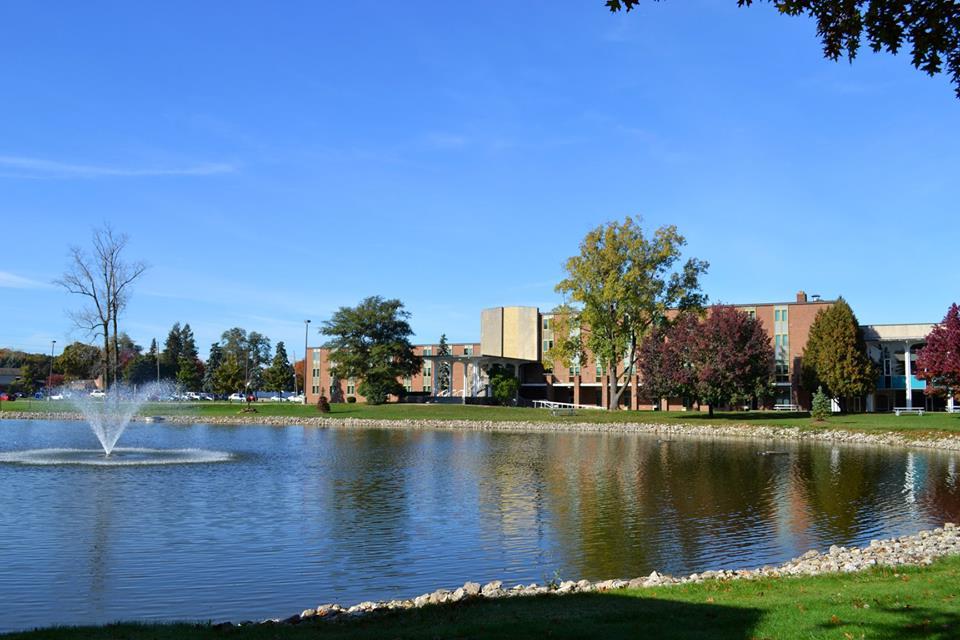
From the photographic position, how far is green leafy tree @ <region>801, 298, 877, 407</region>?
7081cm

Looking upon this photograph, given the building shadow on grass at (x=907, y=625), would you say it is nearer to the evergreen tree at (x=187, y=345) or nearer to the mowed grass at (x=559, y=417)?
the mowed grass at (x=559, y=417)

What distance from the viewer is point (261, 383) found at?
146 m

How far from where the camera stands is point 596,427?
6306 centimetres

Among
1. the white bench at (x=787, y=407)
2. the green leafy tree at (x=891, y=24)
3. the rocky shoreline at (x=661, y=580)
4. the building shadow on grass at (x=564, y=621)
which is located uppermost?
the green leafy tree at (x=891, y=24)

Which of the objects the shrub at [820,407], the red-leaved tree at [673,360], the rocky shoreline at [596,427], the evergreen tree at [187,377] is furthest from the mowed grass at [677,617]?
the evergreen tree at [187,377]

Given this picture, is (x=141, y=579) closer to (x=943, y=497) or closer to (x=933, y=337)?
(x=943, y=497)

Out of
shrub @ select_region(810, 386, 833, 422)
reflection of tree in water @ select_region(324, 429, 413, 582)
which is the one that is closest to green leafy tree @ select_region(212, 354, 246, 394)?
reflection of tree in water @ select_region(324, 429, 413, 582)

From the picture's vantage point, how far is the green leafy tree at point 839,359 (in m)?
70.8

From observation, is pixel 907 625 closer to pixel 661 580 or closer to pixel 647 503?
pixel 661 580

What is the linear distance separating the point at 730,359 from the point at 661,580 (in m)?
53.0

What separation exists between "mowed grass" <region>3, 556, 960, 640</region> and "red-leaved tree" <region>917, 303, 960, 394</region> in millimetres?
47951

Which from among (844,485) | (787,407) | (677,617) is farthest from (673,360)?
(677,617)

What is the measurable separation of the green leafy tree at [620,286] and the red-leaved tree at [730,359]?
19.3 ft

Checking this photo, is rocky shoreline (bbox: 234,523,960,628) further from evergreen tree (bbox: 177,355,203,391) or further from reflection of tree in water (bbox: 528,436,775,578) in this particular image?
evergreen tree (bbox: 177,355,203,391)
